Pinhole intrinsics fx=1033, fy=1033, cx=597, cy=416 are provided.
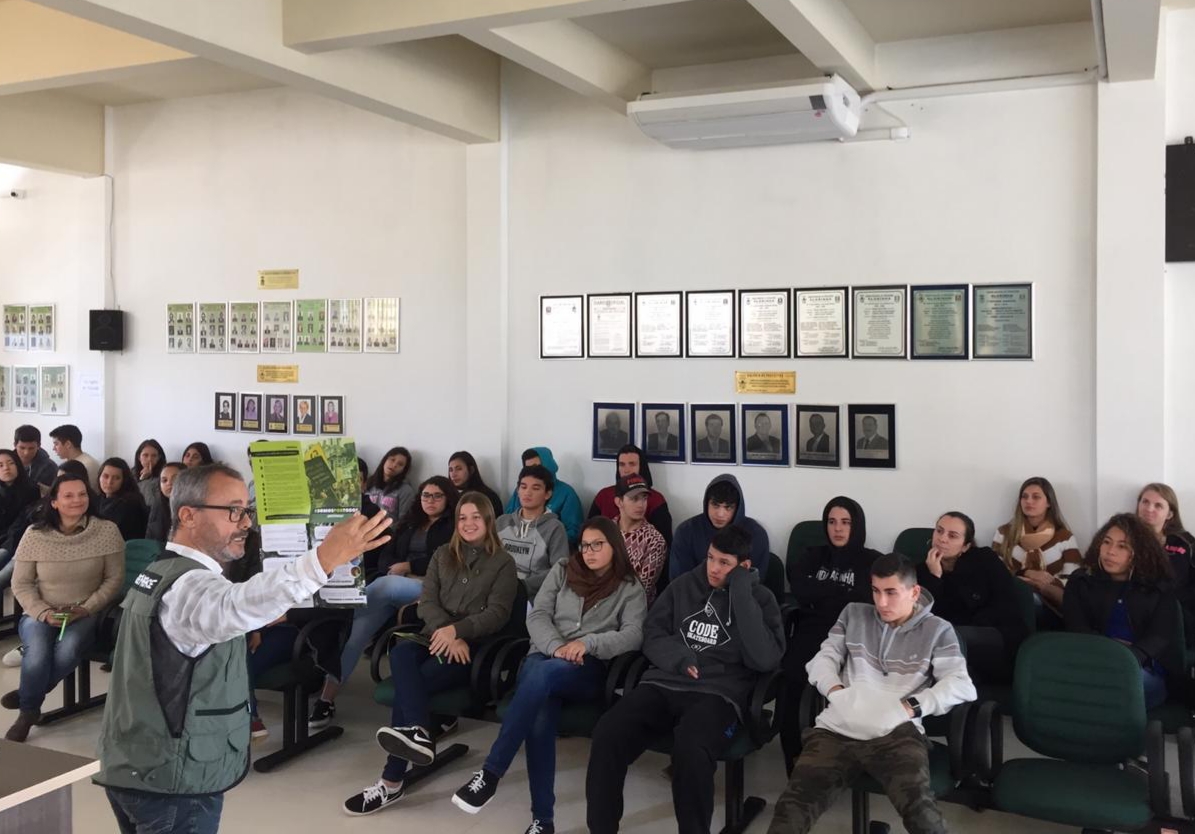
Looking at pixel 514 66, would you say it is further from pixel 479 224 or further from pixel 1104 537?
pixel 1104 537

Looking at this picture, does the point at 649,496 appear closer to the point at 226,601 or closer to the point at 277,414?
the point at 277,414

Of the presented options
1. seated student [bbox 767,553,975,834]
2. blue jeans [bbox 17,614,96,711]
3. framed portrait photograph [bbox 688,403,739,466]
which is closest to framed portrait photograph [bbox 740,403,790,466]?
framed portrait photograph [bbox 688,403,739,466]

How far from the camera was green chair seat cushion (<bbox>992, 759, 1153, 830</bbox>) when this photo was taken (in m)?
3.13

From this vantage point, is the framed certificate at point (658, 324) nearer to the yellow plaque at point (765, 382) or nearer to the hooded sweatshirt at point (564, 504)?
the yellow plaque at point (765, 382)

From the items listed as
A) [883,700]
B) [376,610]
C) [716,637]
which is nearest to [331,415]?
[376,610]

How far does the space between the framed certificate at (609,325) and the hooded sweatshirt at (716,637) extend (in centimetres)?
216

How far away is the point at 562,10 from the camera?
408cm

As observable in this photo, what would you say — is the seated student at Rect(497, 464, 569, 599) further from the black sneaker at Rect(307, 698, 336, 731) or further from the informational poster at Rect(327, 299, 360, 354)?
the informational poster at Rect(327, 299, 360, 354)

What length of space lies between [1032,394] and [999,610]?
4.11 ft

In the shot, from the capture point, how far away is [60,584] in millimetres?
5020

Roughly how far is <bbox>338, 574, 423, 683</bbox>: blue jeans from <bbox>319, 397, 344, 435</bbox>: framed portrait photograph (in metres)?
2.00

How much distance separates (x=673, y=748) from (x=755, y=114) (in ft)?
9.88

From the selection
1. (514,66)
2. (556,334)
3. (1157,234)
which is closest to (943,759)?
(1157,234)

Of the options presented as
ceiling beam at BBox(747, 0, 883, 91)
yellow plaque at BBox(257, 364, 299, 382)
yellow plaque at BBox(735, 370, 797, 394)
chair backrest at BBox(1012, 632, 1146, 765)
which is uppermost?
ceiling beam at BBox(747, 0, 883, 91)
